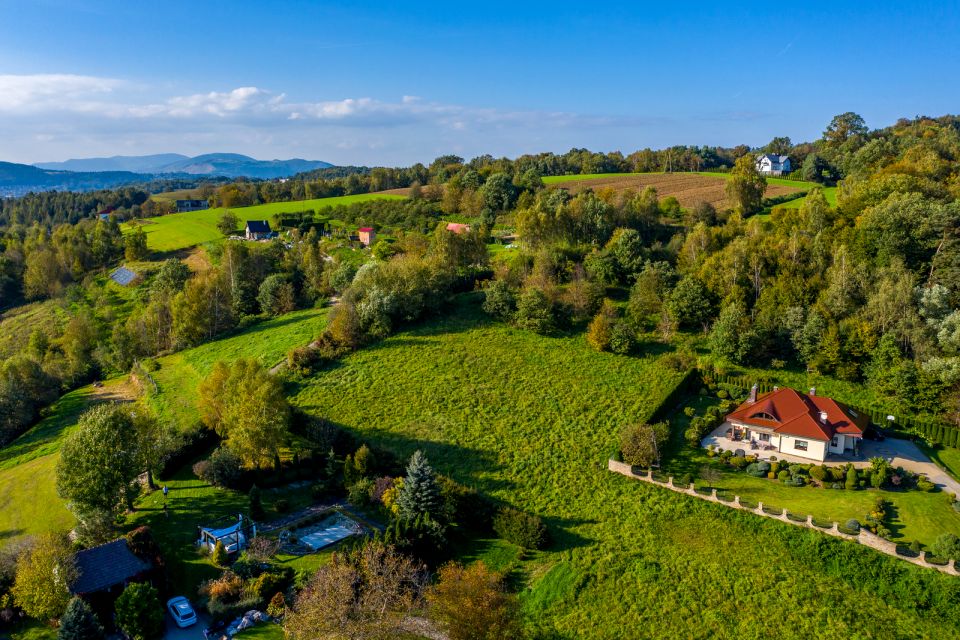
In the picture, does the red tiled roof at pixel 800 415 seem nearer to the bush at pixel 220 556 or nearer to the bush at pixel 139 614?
the bush at pixel 220 556

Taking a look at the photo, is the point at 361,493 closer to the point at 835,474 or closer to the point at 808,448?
the point at 835,474

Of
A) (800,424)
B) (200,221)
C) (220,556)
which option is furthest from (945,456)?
(200,221)

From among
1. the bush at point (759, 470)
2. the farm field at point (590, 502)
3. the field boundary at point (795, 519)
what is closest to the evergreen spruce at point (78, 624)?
the farm field at point (590, 502)

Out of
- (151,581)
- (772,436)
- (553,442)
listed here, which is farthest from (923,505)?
(151,581)

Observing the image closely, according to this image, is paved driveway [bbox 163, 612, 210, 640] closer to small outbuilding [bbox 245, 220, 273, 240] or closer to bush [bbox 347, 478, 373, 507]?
bush [bbox 347, 478, 373, 507]

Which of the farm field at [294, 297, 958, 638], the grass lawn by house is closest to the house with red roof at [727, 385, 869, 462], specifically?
the grass lawn by house

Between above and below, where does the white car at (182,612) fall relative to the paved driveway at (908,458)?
below

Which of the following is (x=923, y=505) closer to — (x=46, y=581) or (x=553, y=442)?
(x=553, y=442)
